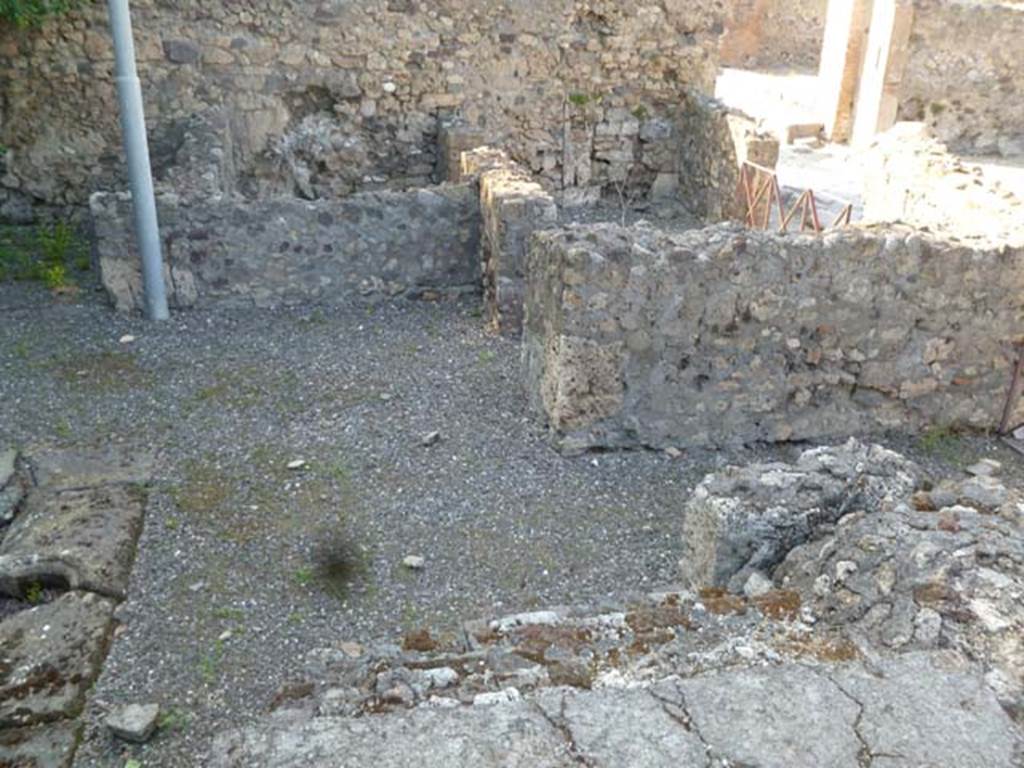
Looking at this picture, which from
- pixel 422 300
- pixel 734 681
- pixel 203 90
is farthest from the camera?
pixel 203 90

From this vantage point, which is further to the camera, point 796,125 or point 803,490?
point 796,125

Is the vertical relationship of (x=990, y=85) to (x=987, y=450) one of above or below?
above

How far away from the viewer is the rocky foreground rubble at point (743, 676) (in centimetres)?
245

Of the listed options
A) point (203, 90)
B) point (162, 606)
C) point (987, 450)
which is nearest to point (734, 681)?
point (162, 606)

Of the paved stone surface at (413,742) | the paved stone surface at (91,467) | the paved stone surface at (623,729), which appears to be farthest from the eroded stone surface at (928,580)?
the paved stone surface at (91,467)

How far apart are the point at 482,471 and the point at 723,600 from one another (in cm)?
246

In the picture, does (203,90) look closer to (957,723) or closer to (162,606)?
(162,606)

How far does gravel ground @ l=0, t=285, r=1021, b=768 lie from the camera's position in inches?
167

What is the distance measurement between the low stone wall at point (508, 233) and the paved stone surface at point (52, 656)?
151 inches

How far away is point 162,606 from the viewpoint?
175 inches

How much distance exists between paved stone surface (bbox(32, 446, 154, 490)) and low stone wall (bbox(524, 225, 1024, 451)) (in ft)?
7.94

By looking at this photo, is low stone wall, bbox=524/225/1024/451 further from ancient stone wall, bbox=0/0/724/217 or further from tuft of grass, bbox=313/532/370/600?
ancient stone wall, bbox=0/0/724/217

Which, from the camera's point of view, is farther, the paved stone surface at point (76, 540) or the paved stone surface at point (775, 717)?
the paved stone surface at point (76, 540)

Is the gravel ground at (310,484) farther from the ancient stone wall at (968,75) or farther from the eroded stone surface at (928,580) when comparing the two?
the ancient stone wall at (968,75)
